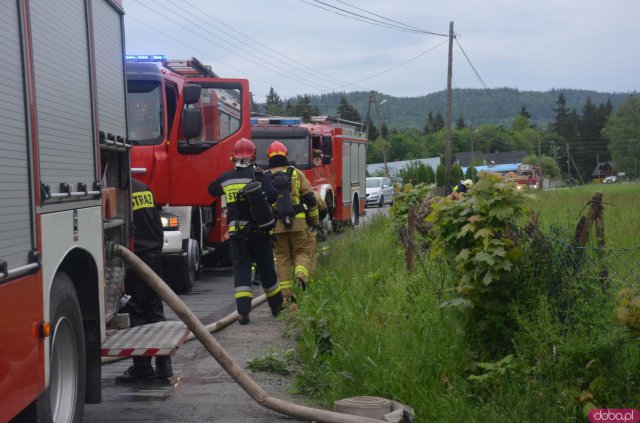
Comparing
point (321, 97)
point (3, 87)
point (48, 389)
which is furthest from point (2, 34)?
point (321, 97)

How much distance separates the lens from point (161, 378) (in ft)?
22.9

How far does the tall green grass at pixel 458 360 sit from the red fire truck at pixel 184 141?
206 inches

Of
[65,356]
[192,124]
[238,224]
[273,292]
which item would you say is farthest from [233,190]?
[65,356]

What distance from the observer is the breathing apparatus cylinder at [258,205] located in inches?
358

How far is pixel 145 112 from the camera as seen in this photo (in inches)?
513

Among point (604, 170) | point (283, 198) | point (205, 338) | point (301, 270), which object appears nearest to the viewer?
point (205, 338)

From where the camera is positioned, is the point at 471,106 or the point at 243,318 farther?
the point at 471,106

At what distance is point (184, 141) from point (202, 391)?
7.60 metres

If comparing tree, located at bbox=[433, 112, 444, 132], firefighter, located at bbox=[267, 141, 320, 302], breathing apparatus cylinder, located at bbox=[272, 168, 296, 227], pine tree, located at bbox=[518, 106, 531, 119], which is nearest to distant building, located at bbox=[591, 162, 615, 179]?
tree, located at bbox=[433, 112, 444, 132]

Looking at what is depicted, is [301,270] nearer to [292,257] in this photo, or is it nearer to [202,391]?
[292,257]

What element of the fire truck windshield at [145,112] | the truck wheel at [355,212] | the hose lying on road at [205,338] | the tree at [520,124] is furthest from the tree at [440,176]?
the tree at [520,124]

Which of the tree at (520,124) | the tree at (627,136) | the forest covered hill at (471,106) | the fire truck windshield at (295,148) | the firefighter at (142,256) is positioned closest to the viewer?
the firefighter at (142,256)

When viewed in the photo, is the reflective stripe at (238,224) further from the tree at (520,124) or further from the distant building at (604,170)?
the tree at (520,124)

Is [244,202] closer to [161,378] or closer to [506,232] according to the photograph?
[161,378]
